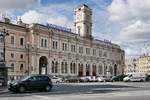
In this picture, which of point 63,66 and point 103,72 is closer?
→ point 63,66

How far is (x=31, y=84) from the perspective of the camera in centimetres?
3344

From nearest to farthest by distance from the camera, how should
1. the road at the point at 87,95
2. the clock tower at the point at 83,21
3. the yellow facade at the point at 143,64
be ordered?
the road at the point at 87,95
the clock tower at the point at 83,21
the yellow facade at the point at 143,64

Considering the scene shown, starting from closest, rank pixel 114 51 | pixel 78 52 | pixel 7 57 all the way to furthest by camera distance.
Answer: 1. pixel 7 57
2. pixel 78 52
3. pixel 114 51

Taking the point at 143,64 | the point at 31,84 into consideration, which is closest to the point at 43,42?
the point at 31,84

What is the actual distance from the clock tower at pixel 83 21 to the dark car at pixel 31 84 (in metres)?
68.8

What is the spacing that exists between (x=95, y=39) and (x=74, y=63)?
13775 mm

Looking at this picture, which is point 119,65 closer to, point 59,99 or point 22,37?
point 22,37

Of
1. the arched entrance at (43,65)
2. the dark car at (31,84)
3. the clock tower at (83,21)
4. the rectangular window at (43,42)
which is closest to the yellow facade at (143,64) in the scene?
the clock tower at (83,21)

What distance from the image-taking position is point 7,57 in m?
77.0

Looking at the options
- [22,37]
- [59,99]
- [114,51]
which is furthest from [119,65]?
[59,99]

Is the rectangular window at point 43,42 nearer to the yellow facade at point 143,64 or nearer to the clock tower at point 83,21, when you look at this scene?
the clock tower at point 83,21

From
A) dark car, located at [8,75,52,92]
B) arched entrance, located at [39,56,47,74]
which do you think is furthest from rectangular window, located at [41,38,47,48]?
dark car, located at [8,75,52,92]

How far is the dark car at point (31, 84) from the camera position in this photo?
1288 inches

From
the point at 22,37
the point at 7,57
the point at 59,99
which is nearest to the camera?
the point at 59,99
